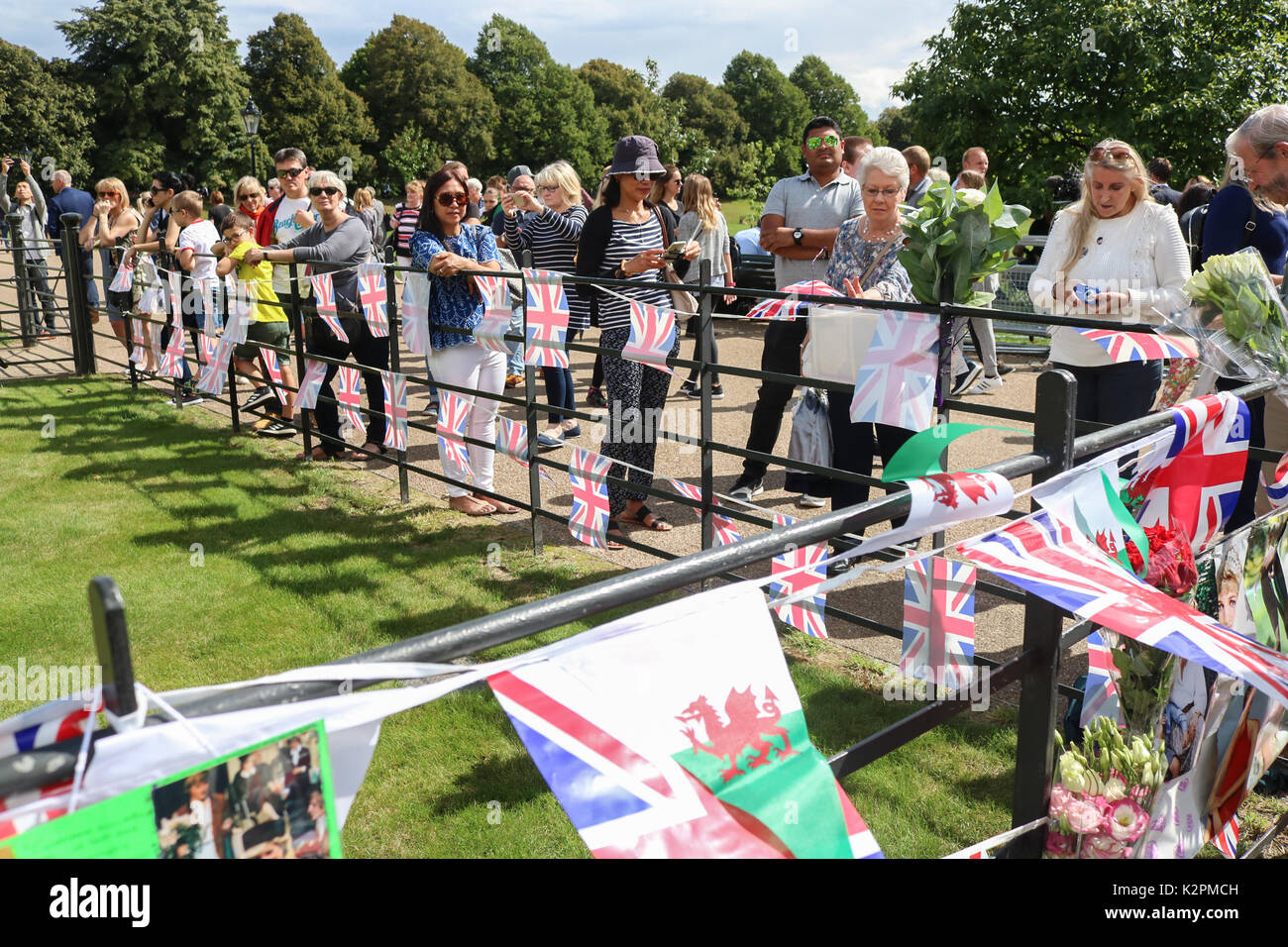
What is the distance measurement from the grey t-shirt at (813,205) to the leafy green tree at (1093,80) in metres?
21.3

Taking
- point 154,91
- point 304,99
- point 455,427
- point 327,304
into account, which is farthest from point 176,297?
point 304,99

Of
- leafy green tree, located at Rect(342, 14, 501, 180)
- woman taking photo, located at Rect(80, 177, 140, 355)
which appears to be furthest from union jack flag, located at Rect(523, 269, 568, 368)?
leafy green tree, located at Rect(342, 14, 501, 180)

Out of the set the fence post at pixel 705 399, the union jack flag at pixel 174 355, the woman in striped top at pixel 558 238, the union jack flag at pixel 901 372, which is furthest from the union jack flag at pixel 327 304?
the union jack flag at pixel 901 372

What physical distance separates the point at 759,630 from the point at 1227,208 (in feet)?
12.6

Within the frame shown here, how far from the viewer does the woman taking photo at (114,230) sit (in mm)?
10609

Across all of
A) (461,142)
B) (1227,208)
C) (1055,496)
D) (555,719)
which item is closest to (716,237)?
(1227,208)

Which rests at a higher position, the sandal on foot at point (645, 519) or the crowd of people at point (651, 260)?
the crowd of people at point (651, 260)

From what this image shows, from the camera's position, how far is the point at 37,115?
180 feet

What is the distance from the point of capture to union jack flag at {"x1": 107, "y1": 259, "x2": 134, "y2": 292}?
9.70 metres

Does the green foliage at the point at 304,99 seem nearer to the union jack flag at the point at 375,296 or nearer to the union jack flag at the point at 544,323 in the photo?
the union jack flag at the point at 375,296

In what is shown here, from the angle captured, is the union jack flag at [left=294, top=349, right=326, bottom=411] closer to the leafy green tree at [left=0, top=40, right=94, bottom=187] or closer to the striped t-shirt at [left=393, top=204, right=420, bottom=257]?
the striped t-shirt at [left=393, top=204, right=420, bottom=257]

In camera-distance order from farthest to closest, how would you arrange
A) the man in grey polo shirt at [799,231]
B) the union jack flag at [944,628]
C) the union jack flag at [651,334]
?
the man in grey polo shirt at [799,231] < the union jack flag at [651,334] < the union jack flag at [944,628]

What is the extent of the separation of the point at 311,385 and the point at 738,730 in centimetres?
636
